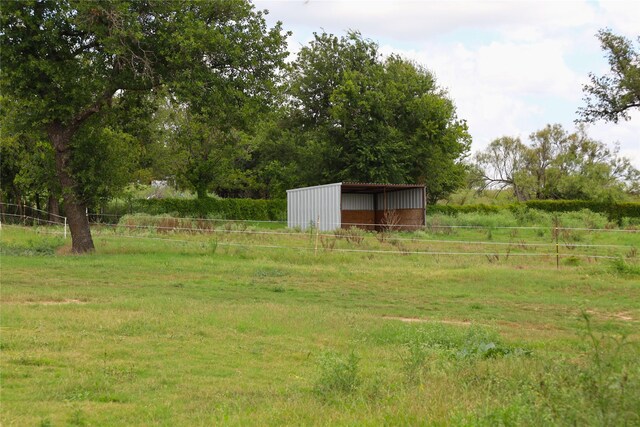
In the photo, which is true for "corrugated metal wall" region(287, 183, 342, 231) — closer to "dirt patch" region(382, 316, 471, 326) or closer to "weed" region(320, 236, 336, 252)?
"weed" region(320, 236, 336, 252)

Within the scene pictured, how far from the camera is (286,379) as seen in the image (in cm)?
771

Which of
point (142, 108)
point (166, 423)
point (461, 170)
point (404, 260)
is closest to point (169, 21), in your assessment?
point (142, 108)

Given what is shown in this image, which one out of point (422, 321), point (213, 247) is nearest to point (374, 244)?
point (213, 247)

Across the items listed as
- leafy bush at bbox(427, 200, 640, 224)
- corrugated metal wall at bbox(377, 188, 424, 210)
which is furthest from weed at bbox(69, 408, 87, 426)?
leafy bush at bbox(427, 200, 640, 224)

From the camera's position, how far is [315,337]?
1030cm

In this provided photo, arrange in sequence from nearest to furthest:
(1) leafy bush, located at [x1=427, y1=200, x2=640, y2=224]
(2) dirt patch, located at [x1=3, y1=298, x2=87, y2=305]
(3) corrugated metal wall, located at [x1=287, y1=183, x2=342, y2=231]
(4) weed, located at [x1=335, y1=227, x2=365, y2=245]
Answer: (2) dirt patch, located at [x1=3, y1=298, x2=87, y2=305]
(4) weed, located at [x1=335, y1=227, x2=365, y2=245]
(3) corrugated metal wall, located at [x1=287, y1=183, x2=342, y2=231]
(1) leafy bush, located at [x1=427, y1=200, x2=640, y2=224]

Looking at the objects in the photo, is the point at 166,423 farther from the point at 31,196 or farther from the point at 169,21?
the point at 31,196

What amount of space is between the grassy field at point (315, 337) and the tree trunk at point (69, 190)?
0.71 meters

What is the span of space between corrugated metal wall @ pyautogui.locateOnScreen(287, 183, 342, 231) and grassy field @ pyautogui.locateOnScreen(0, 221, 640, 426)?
44.3 feet

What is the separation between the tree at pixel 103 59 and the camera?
1997cm

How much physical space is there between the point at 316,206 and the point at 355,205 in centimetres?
494

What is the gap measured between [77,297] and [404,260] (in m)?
11.0

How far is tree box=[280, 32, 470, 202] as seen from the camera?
46.8 m

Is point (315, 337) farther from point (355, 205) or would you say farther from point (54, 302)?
point (355, 205)
